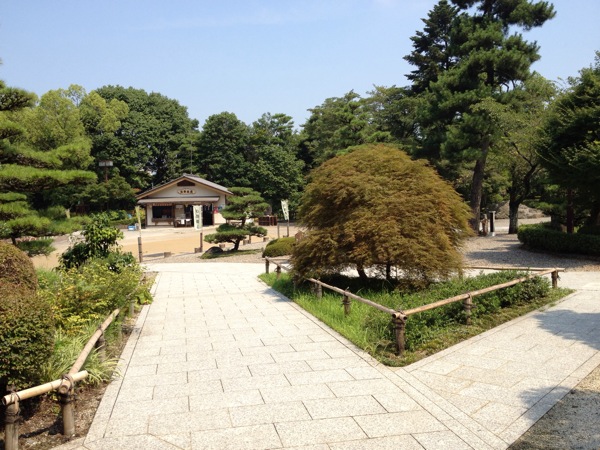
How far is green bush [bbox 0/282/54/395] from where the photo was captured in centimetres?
371

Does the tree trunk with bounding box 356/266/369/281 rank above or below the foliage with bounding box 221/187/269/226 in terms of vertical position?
below

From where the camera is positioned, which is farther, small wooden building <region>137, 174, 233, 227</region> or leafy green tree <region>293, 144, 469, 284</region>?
small wooden building <region>137, 174, 233, 227</region>

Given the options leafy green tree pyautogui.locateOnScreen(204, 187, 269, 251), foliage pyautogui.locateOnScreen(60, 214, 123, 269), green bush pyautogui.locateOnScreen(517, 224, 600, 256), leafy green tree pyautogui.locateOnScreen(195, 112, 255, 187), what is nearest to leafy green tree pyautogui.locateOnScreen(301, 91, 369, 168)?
leafy green tree pyautogui.locateOnScreen(195, 112, 255, 187)

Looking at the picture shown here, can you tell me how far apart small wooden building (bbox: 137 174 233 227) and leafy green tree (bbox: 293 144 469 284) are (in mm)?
34090

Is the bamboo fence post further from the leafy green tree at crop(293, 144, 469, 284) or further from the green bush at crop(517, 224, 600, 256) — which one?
the green bush at crop(517, 224, 600, 256)

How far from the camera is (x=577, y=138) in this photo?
14234 mm

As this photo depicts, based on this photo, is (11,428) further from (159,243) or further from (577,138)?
(159,243)

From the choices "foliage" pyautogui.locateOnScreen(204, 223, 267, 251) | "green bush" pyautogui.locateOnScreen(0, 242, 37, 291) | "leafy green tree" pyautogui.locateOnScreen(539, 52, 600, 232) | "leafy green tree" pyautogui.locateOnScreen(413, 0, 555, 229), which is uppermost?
"leafy green tree" pyautogui.locateOnScreen(413, 0, 555, 229)

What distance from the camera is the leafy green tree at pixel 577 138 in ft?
43.3

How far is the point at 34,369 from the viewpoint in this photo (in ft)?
12.7

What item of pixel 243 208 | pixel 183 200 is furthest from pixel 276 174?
pixel 243 208

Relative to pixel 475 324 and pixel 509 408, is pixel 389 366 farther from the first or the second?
pixel 475 324

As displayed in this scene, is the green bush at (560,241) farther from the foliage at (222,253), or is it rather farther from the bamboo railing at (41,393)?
the bamboo railing at (41,393)

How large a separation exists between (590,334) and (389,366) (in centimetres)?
333
